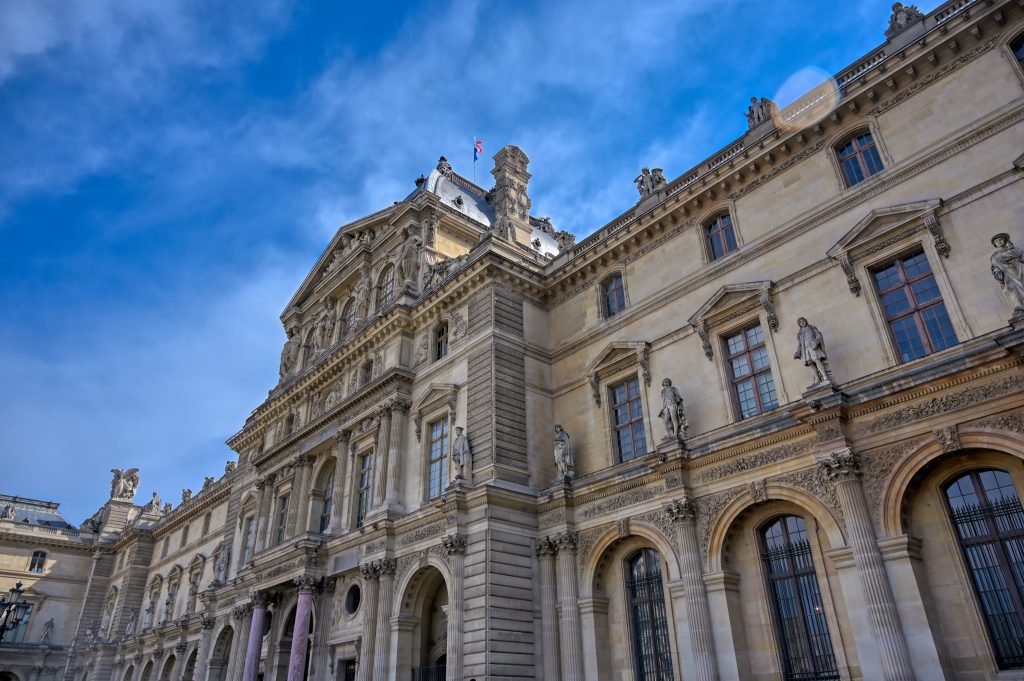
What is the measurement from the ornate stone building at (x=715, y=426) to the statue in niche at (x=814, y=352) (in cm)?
7

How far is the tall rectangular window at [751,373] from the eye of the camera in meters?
20.7

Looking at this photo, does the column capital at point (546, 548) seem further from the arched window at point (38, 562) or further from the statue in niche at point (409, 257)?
the arched window at point (38, 562)

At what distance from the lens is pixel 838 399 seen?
17.5 meters

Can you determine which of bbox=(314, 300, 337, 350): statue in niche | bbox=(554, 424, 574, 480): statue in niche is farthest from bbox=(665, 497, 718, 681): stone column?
bbox=(314, 300, 337, 350): statue in niche

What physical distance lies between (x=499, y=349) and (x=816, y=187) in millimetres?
11720

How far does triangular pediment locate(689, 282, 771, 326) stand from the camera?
70.8 ft

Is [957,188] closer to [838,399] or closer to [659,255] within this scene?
[838,399]

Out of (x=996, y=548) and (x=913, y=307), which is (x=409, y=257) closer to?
(x=913, y=307)

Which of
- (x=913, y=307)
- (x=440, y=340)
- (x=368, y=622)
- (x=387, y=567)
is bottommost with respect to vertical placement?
(x=368, y=622)

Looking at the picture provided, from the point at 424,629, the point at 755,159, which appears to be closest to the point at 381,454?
the point at 424,629

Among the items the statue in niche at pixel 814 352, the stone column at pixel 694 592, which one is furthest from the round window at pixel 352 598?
the statue in niche at pixel 814 352

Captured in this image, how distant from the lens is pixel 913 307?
18.2 meters

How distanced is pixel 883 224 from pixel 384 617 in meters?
20.3

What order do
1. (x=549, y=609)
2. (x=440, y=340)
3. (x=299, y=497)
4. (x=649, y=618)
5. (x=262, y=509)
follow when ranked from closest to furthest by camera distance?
(x=649, y=618)
(x=549, y=609)
(x=440, y=340)
(x=299, y=497)
(x=262, y=509)
